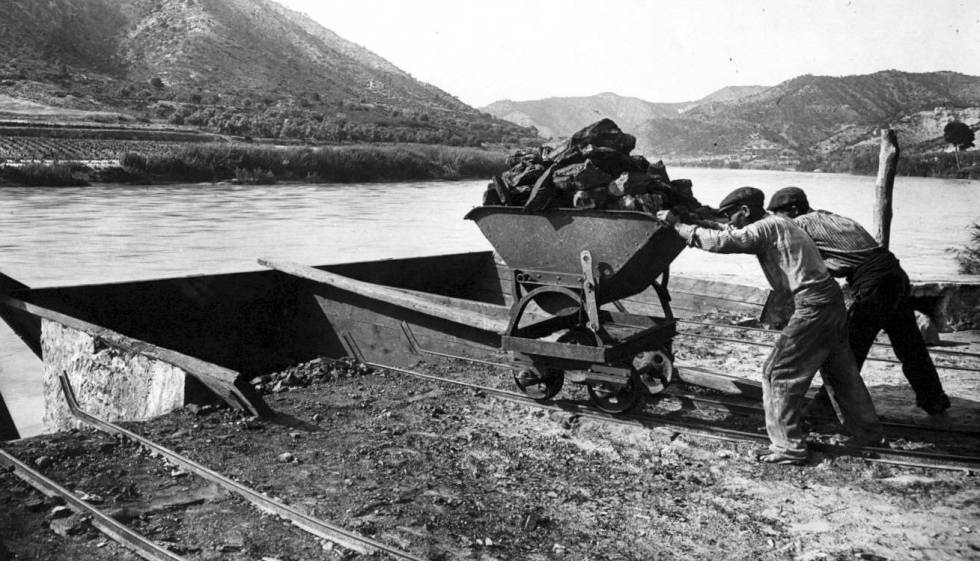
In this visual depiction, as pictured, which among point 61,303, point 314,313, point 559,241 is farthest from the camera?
point 314,313

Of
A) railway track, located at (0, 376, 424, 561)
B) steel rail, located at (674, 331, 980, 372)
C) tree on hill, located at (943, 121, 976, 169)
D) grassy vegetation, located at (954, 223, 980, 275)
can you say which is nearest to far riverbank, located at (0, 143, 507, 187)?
tree on hill, located at (943, 121, 976, 169)

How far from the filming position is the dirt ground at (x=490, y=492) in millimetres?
3543

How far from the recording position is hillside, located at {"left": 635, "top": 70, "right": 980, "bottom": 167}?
68.3 ft

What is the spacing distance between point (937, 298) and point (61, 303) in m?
10.3

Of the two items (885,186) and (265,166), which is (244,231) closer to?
(265,166)

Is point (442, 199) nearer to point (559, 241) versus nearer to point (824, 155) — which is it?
point (824, 155)

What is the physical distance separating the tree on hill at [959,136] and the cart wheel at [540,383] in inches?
653

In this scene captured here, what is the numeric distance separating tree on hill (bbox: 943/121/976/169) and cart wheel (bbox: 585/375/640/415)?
16.5 meters

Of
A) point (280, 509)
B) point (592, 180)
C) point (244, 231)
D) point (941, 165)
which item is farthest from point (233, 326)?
point (941, 165)

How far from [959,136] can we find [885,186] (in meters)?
11.1

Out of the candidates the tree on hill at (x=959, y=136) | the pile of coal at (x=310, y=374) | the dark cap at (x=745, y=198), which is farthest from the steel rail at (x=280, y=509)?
the tree on hill at (x=959, y=136)

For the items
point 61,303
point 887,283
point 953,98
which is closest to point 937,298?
point 887,283

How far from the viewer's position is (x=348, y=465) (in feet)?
15.3

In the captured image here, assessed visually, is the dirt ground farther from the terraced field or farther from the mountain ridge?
the terraced field
